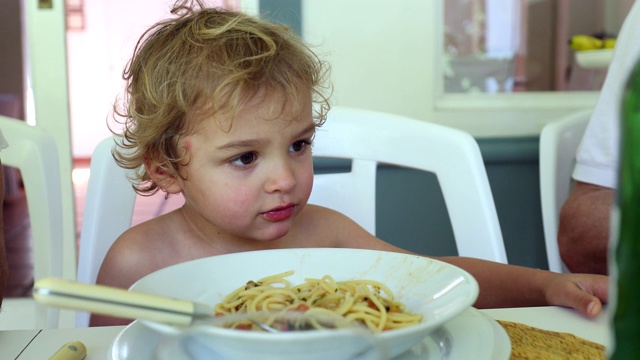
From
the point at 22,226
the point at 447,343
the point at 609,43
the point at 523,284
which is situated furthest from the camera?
the point at 22,226

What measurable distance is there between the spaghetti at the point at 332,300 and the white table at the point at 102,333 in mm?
140

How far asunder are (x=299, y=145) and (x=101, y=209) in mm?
377

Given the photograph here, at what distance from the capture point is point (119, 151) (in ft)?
4.36

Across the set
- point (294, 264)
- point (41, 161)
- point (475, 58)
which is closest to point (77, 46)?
point (475, 58)

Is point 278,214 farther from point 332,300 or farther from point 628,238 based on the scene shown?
point 628,238

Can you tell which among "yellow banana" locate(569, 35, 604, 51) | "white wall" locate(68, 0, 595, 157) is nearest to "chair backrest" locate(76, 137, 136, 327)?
"white wall" locate(68, 0, 595, 157)

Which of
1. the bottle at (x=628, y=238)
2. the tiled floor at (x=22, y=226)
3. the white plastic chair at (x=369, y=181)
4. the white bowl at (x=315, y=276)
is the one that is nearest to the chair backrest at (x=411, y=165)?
the white plastic chair at (x=369, y=181)

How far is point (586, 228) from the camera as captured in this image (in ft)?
4.90

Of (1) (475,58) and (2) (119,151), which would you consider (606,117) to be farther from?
(1) (475,58)

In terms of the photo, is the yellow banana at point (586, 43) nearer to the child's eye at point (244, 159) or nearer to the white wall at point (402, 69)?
the white wall at point (402, 69)

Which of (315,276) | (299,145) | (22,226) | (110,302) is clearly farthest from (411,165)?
(22,226)

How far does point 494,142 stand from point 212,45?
59.2 inches

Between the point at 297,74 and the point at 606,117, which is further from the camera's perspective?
the point at 606,117

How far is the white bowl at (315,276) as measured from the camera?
1.73ft
